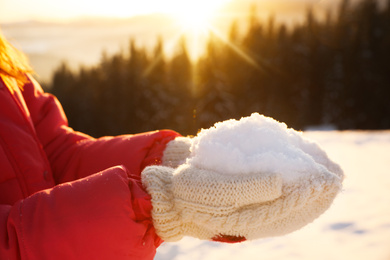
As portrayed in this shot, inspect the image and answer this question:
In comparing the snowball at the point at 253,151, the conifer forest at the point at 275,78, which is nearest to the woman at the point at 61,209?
the snowball at the point at 253,151

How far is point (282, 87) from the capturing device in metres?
32.0

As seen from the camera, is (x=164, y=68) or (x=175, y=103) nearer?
(x=175, y=103)

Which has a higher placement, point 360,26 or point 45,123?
point 45,123

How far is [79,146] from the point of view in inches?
60.6

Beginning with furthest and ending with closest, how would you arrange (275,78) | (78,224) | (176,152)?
(275,78)
(176,152)
(78,224)

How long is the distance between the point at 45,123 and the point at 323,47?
111 feet

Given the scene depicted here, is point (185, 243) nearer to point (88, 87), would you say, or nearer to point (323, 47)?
point (323, 47)

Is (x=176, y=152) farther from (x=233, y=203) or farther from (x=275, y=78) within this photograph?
(x=275, y=78)

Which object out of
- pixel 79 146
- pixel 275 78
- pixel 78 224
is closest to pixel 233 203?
pixel 78 224

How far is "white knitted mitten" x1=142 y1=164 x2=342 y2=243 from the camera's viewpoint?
93 cm

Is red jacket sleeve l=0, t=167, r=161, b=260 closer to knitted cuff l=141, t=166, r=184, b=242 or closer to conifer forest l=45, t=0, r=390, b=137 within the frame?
knitted cuff l=141, t=166, r=184, b=242

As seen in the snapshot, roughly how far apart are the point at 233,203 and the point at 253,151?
15 cm

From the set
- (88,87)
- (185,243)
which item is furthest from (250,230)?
(88,87)

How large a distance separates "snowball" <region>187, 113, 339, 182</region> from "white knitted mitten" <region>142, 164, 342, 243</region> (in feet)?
0.08
